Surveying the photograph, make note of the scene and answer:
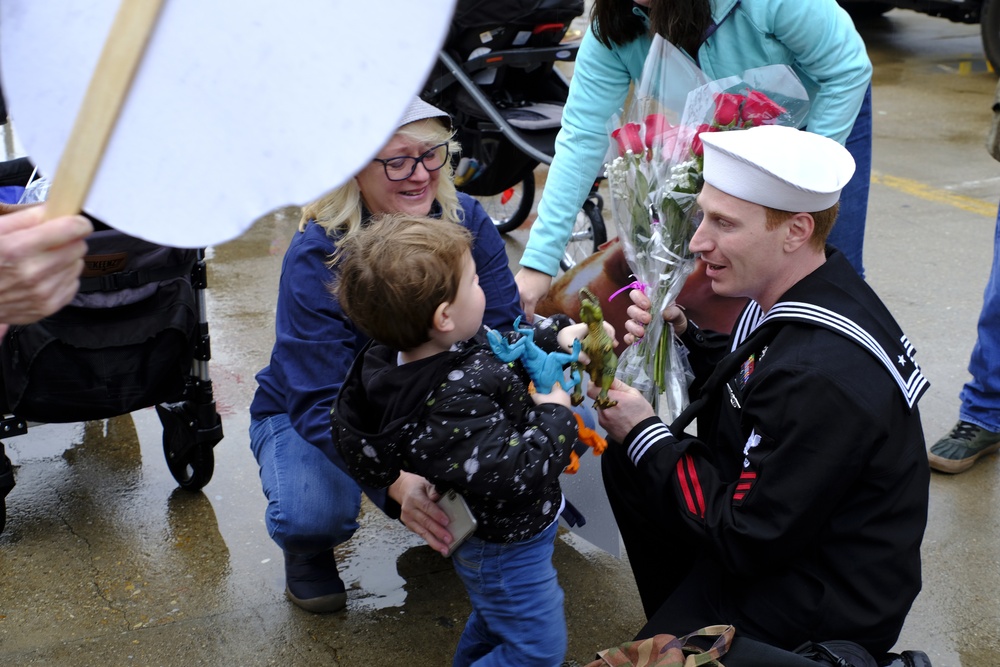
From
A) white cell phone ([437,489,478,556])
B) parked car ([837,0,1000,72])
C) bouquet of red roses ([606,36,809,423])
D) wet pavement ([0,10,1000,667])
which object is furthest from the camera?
parked car ([837,0,1000,72])

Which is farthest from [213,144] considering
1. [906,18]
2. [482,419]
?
[906,18]

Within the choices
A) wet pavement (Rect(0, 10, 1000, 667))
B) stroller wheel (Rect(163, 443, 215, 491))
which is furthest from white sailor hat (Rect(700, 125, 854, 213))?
stroller wheel (Rect(163, 443, 215, 491))

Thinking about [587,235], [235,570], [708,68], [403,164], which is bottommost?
[587,235]

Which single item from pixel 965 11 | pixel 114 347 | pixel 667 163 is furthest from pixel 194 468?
pixel 965 11

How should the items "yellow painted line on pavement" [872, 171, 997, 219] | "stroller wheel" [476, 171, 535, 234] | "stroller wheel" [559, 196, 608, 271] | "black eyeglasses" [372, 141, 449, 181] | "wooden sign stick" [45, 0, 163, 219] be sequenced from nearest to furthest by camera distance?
"wooden sign stick" [45, 0, 163, 219] → "black eyeglasses" [372, 141, 449, 181] → "stroller wheel" [559, 196, 608, 271] → "stroller wheel" [476, 171, 535, 234] → "yellow painted line on pavement" [872, 171, 997, 219]

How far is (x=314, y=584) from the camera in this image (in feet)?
9.49

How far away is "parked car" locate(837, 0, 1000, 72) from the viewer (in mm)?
8719

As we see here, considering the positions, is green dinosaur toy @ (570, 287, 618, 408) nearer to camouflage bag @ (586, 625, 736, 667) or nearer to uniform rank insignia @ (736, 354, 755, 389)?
uniform rank insignia @ (736, 354, 755, 389)

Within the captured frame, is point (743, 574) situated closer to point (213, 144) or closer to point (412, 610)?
point (412, 610)

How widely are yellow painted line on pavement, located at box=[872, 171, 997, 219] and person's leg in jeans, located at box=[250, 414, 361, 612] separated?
4.83 meters

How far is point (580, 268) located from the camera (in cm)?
302

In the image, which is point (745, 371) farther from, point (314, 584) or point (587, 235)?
point (587, 235)

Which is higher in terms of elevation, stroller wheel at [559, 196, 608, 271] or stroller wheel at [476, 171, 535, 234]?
stroller wheel at [559, 196, 608, 271]

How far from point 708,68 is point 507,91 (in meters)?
2.93
